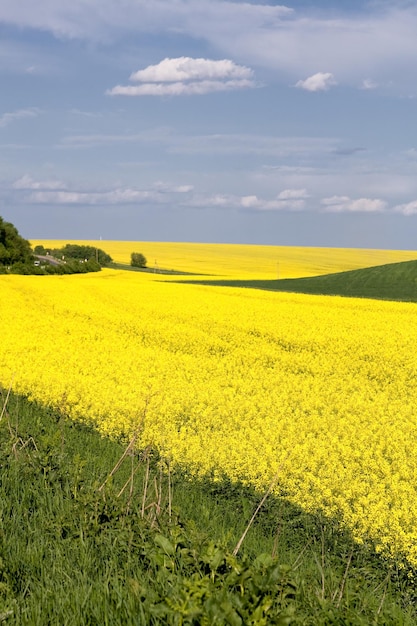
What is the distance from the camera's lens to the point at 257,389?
11.5m

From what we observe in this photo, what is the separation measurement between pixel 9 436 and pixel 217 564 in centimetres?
402

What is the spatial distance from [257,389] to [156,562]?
8.02m

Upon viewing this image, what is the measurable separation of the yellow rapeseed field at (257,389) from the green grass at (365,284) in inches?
754

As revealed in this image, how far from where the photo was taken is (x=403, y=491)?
6957 mm

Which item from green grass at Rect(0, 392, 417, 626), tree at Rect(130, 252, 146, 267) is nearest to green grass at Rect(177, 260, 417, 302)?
green grass at Rect(0, 392, 417, 626)

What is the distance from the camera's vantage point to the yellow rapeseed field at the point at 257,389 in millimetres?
7154

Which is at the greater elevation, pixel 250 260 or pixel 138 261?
pixel 250 260

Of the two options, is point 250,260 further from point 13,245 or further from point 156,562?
point 156,562

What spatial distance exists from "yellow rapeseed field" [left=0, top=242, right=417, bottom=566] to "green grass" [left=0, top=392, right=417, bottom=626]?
0.49 metres

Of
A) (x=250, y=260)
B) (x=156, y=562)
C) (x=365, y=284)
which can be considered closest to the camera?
(x=156, y=562)

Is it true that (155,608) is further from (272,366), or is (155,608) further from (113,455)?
(272,366)

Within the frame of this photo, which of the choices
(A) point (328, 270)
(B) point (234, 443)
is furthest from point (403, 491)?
(A) point (328, 270)

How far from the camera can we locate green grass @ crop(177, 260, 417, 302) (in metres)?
41.9

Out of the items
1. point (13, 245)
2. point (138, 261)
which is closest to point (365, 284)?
point (13, 245)
